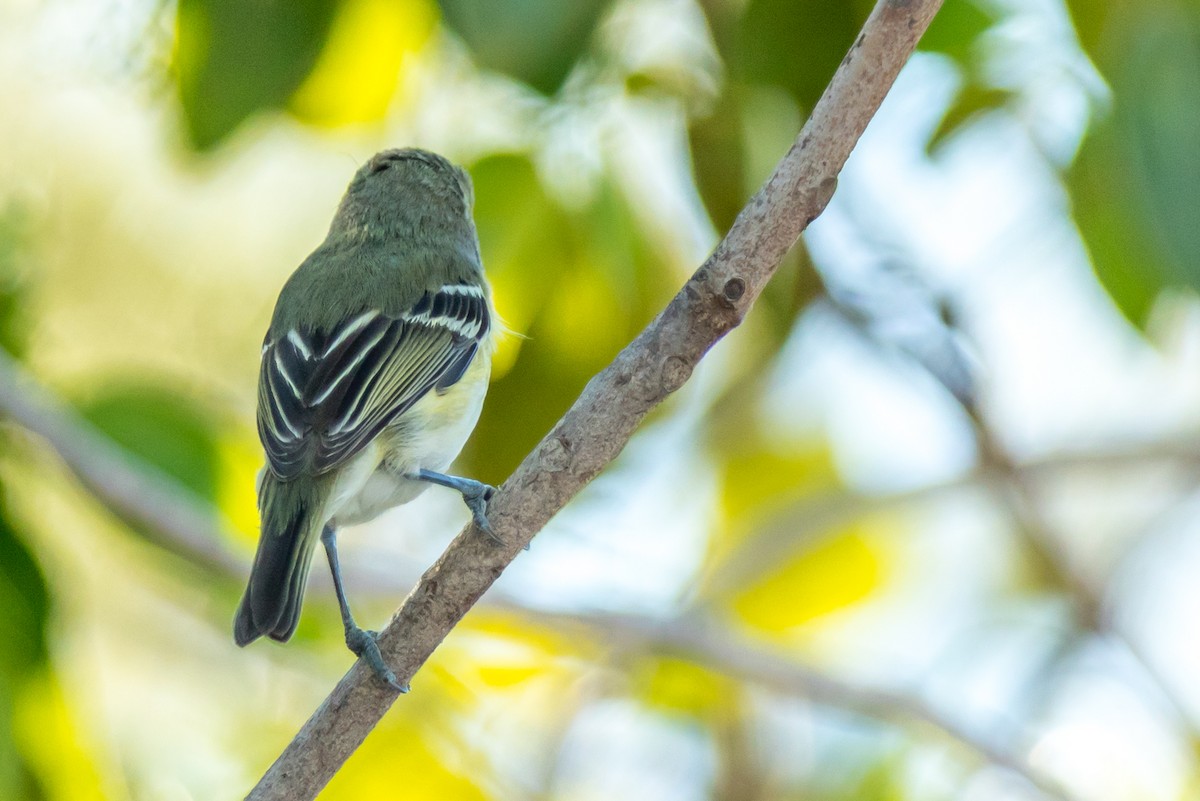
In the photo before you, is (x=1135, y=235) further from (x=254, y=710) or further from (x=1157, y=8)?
(x=254, y=710)

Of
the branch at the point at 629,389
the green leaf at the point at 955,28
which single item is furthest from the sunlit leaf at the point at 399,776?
the green leaf at the point at 955,28

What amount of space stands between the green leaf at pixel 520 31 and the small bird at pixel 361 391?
2.05 ft

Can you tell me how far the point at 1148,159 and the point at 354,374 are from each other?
4.75 feet

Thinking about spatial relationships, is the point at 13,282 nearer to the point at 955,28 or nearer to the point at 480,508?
the point at 480,508

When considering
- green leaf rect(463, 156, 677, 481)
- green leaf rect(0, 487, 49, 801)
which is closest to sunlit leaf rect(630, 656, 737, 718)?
green leaf rect(463, 156, 677, 481)

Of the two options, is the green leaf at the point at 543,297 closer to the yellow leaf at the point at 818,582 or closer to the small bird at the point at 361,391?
the small bird at the point at 361,391

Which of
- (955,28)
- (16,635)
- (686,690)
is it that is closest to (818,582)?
(686,690)

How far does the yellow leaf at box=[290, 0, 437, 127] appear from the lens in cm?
262

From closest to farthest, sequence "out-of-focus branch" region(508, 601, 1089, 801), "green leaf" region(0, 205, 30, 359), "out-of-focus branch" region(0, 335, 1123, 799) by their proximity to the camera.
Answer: "out-of-focus branch" region(0, 335, 1123, 799), "green leaf" region(0, 205, 30, 359), "out-of-focus branch" region(508, 601, 1089, 801)

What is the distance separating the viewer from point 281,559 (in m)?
2.20

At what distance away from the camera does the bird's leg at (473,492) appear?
180 centimetres

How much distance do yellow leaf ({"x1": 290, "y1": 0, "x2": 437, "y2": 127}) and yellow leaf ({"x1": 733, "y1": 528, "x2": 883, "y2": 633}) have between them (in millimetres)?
1598

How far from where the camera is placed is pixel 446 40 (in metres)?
2.68

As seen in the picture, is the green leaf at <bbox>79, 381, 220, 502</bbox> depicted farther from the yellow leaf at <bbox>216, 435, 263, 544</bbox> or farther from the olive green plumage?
the olive green plumage
